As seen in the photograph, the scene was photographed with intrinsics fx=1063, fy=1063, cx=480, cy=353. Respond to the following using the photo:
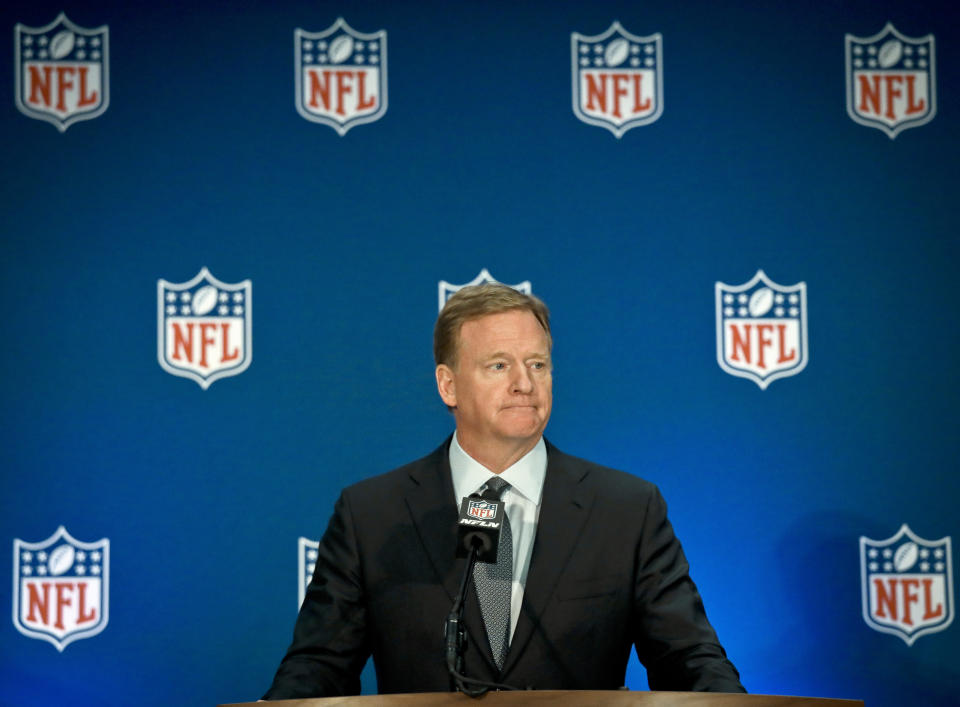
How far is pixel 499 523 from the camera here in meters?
1.82

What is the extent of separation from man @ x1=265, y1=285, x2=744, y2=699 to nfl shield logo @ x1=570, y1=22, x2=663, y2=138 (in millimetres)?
1146

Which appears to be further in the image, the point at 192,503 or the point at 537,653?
the point at 192,503

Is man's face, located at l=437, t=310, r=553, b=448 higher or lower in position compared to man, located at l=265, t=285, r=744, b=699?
higher

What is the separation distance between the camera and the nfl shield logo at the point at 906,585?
11.2 feet

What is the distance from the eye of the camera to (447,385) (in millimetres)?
2680

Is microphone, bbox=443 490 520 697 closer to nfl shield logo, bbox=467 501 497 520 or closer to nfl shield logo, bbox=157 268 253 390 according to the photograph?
nfl shield logo, bbox=467 501 497 520

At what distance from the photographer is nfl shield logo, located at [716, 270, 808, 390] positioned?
3.45 m

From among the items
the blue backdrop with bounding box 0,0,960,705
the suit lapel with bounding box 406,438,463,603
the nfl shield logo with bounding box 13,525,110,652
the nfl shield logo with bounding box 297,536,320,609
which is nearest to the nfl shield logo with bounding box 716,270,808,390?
the blue backdrop with bounding box 0,0,960,705

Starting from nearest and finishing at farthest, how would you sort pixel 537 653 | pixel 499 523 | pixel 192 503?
1. pixel 499 523
2. pixel 537 653
3. pixel 192 503

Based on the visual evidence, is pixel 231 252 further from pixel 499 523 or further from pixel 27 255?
pixel 499 523

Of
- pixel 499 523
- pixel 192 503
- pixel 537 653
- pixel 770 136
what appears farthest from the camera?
pixel 770 136

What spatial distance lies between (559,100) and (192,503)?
1759mm

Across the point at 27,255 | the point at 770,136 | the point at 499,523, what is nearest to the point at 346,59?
the point at 27,255

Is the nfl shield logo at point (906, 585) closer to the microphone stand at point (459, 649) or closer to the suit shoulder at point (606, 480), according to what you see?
the suit shoulder at point (606, 480)
